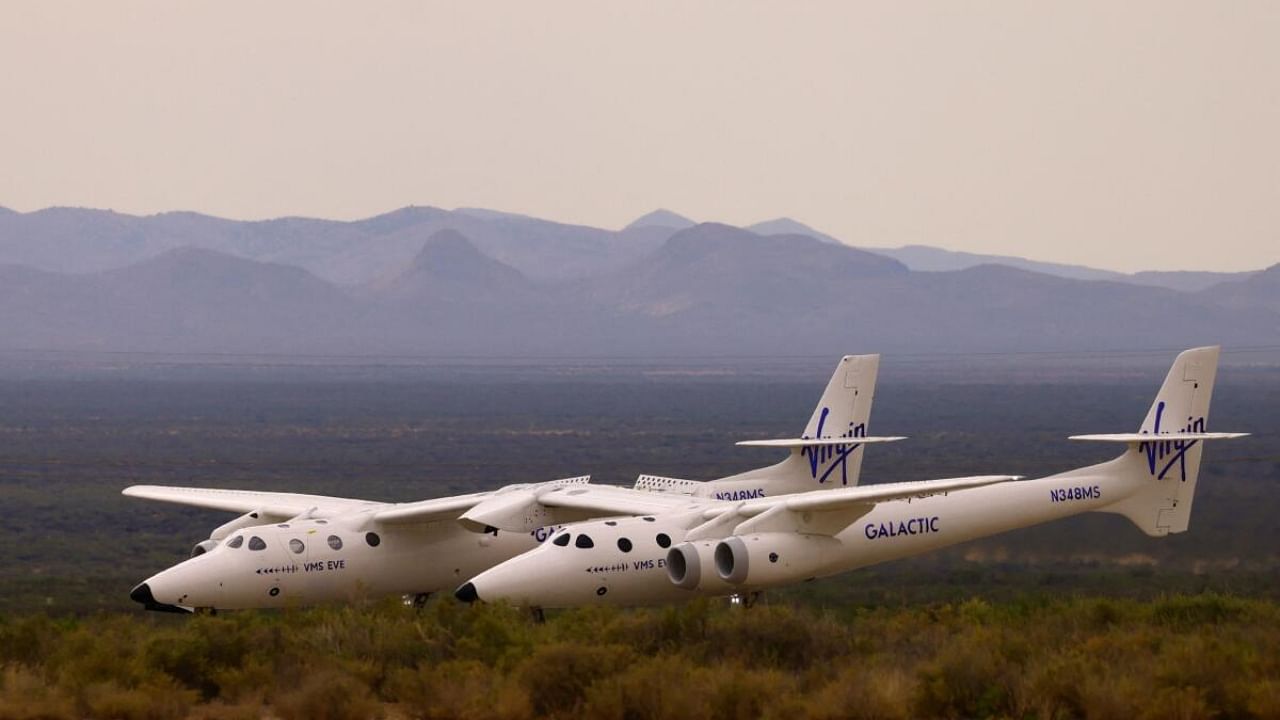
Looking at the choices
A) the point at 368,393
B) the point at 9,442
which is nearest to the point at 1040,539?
the point at 9,442

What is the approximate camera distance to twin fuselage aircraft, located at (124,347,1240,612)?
28344 mm

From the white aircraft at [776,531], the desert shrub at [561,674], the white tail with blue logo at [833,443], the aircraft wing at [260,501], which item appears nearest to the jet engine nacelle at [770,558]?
the white aircraft at [776,531]

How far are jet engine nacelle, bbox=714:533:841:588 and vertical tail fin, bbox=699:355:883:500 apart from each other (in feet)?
27.7

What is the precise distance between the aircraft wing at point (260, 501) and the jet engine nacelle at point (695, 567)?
5825mm

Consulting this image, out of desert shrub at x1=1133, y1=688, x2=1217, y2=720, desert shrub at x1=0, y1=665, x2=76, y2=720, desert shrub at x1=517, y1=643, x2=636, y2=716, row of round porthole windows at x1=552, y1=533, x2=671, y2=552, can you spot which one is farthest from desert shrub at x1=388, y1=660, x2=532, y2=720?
row of round porthole windows at x1=552, y1=533, x2=671, y2=552

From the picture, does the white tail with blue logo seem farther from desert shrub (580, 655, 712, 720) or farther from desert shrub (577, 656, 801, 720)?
desert shrub (580, 655, 712, 720)

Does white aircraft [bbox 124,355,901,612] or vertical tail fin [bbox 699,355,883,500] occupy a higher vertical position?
vertical tail fin [bbox 699,355,883,500]

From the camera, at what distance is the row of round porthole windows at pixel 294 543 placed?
96.0ft

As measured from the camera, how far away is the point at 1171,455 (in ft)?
116

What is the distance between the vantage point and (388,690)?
20.8m

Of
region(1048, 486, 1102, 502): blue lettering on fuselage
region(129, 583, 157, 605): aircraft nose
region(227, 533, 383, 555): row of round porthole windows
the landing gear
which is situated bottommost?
the landing gear

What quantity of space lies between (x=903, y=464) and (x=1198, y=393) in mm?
48478

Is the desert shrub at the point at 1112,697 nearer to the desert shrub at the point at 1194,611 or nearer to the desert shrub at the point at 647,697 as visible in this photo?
the desert shrub at the point at 647,697

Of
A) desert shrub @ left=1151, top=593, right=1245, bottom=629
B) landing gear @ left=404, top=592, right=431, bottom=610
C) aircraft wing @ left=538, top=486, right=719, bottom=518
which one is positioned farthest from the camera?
aircraft wing @ left=538, top=486, right=719, bottom=518
